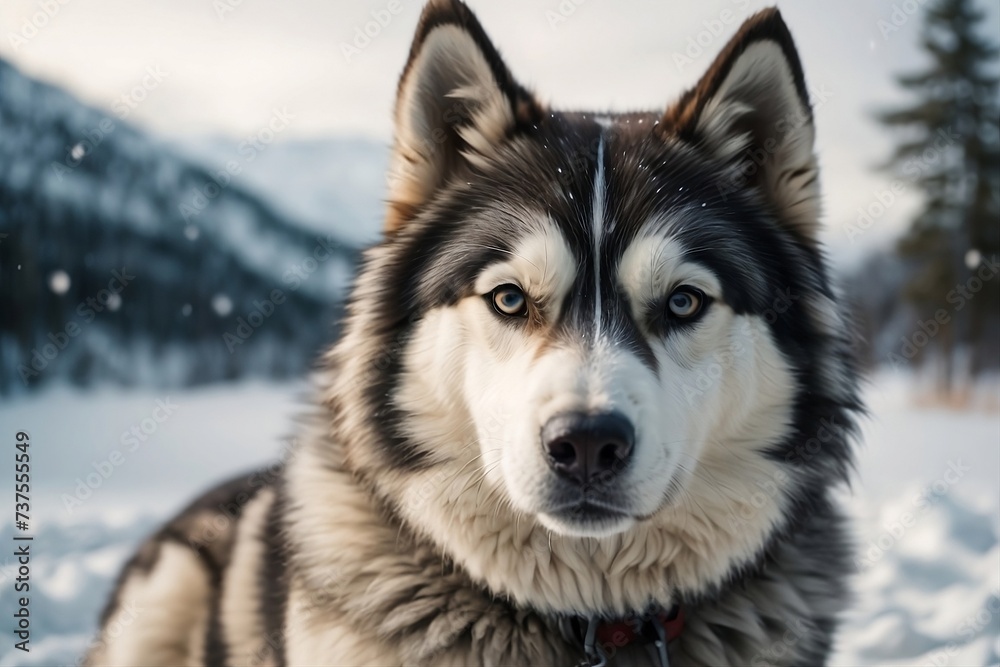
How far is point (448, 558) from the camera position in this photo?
82.7 inches

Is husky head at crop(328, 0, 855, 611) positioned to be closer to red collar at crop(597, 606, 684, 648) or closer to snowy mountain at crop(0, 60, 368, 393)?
red collar at crop(597, 606, 684, 648)

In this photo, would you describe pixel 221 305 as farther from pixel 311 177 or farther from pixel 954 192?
pixel 954 192

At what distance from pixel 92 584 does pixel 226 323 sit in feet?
22.5

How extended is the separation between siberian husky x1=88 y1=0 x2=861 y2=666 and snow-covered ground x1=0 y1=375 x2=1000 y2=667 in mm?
436

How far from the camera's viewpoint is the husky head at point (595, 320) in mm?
1910

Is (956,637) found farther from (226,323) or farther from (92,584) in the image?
(226,323)

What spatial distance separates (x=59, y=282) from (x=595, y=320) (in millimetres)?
7223

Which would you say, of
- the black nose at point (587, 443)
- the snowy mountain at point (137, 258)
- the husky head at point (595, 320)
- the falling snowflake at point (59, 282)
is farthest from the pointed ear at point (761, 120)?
the falling snowflake at point (59, 282)

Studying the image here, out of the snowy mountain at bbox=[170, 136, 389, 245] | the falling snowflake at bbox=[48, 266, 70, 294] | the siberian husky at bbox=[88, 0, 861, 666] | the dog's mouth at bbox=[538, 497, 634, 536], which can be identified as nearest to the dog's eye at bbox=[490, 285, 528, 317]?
the siberian husky at bbox=[88, 0, 861, 666]

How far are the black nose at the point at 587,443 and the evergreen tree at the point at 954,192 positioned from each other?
37.6 ft

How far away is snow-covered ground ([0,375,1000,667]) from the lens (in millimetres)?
3328

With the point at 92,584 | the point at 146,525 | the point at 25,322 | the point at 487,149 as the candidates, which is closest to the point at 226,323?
the point at 25,322

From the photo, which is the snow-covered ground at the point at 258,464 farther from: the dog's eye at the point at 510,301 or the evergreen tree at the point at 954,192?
the evergreen tree at the point at 954,192

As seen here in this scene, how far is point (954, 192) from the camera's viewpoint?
12.8m
